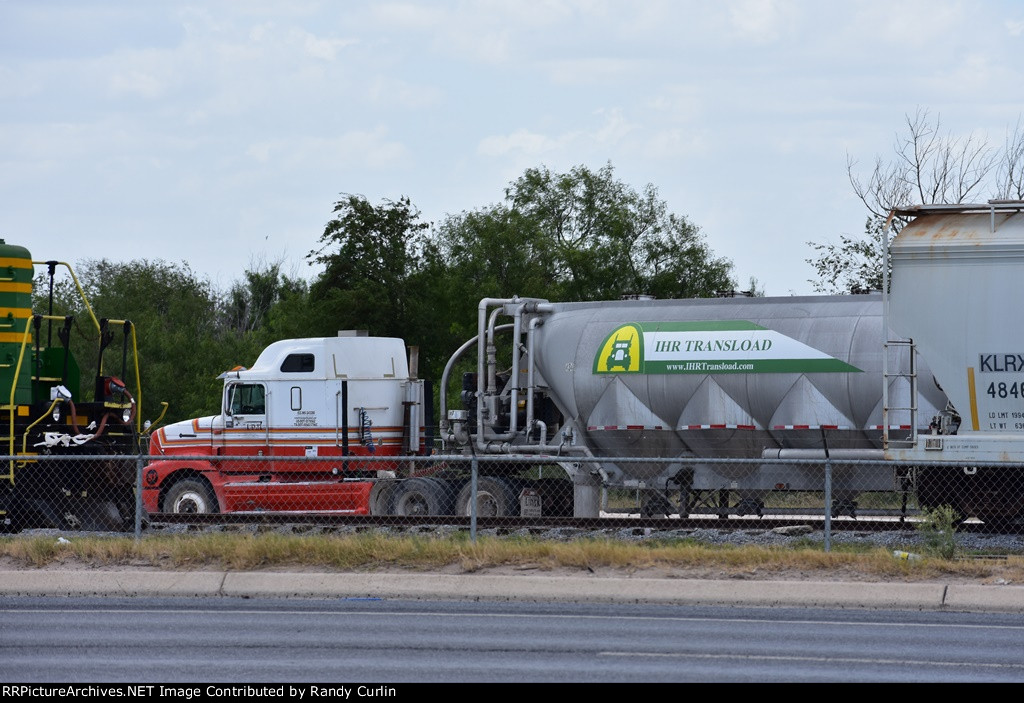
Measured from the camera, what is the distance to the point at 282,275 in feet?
235

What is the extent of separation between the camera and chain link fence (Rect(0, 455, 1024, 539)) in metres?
18.6

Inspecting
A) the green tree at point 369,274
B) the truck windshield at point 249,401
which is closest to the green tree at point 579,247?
the green tree at point 369,274

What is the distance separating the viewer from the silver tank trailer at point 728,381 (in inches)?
761

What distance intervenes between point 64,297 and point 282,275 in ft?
52.2

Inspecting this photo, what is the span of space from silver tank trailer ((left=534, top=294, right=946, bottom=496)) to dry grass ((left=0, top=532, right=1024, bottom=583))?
398 centimetres

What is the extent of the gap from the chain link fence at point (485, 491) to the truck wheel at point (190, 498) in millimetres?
22

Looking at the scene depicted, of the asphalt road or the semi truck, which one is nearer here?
the asphalt road

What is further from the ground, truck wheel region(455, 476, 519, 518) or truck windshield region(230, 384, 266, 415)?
truck windshield region(230, 384, 266, 415)

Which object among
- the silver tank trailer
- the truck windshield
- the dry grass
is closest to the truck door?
the truck windshield
